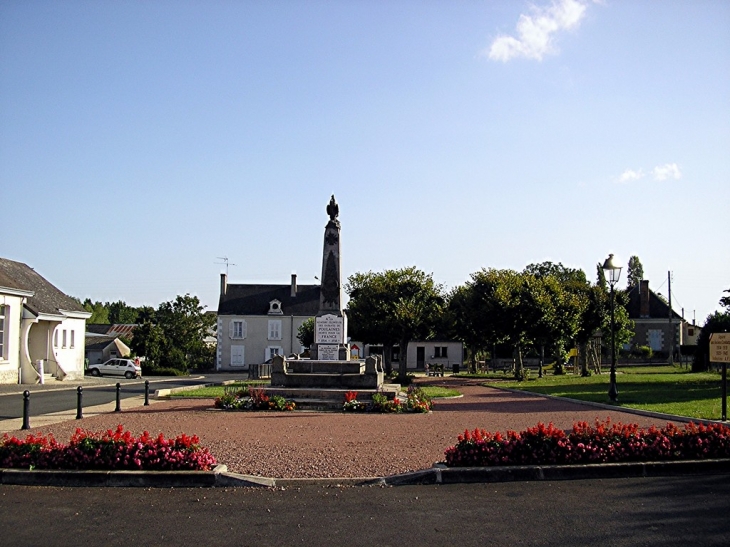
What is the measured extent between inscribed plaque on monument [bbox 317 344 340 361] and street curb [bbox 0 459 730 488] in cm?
1453

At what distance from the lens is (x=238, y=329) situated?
62688 millimetres

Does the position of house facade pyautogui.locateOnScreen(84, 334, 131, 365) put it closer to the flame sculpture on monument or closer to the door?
the door

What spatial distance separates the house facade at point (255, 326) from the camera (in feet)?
204

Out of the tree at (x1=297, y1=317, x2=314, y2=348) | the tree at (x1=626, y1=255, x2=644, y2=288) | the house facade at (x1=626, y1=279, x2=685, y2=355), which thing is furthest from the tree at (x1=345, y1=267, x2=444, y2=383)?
the tree at (x1=626, y1=255, x2=644, y2=288)

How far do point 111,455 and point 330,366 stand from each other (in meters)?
13.2

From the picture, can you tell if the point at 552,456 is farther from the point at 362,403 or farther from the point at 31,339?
the point at 31,339

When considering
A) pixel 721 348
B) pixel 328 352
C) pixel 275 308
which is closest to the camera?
pixel 721 348

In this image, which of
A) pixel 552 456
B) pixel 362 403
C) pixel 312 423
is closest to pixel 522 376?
pixel 362 403

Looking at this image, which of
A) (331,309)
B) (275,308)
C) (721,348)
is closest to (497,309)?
(331,309)

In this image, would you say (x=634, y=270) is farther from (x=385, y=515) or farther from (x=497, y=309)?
(x=385, y=515)

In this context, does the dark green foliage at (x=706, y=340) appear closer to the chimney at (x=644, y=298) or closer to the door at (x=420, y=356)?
the chimney at (x=644, y=298)

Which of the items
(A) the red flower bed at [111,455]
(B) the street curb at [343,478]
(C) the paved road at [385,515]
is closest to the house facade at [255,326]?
(A) the red flower bed at [111,455]

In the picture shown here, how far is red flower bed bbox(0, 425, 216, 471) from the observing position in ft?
29.2

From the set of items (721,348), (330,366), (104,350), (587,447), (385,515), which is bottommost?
(104,350)
